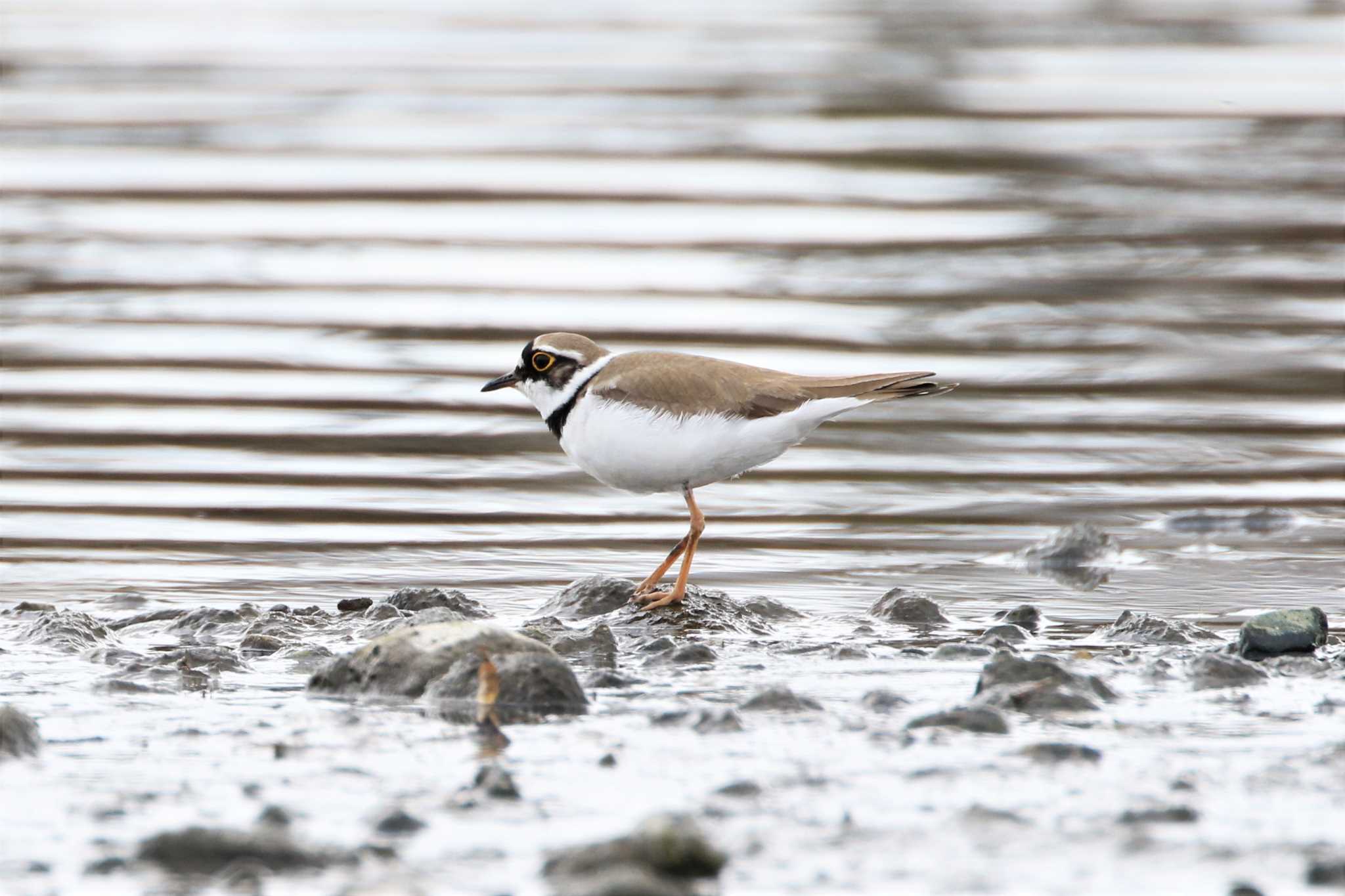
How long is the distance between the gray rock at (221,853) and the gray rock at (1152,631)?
3.70 m

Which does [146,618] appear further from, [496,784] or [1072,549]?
[1072,549]

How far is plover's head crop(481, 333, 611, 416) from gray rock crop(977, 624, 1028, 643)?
2062mm

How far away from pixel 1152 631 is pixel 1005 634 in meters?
0.55

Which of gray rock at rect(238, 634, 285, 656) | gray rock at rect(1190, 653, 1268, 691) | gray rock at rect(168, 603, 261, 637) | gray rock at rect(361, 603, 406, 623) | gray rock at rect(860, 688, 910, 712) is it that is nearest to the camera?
gray rock at rect(860, 688, 910, 712)

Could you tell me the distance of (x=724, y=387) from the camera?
781 centimetres

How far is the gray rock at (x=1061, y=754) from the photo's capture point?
17.3 ft

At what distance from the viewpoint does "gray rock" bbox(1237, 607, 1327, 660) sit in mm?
6762

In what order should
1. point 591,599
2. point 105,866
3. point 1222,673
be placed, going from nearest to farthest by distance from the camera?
point 105,866 < point 1222,673 < point 591,599

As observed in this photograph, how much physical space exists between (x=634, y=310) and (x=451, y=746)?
833cm

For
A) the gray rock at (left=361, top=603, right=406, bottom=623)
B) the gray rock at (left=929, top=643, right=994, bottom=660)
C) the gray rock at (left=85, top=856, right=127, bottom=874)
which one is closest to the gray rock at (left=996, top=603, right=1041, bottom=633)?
the gray rock at (left=929, top=643, right=994, bottom=660)

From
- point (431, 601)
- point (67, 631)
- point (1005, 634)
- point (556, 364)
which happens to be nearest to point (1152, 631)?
point (1005, 634)

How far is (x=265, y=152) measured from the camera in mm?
18406

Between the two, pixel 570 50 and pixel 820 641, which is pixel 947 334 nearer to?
pixel 820 641

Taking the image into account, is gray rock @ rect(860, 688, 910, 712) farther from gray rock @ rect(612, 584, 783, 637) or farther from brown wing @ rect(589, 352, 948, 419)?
brown wing @ rect(589, 352, 948, 419)
